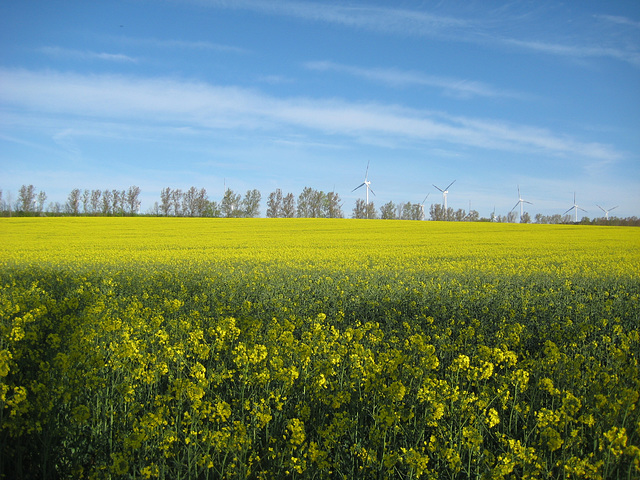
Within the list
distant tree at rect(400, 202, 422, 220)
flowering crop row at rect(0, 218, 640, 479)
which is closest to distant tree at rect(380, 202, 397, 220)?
distant tree at rect(400, 202, 422, 220)

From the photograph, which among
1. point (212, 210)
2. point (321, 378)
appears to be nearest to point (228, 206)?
point (212, 210)

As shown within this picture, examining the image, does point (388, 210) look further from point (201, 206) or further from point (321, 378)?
point (321, 378)

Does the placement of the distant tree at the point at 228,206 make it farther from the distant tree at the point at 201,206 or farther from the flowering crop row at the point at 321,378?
the flowering crop row at the point at 321,378

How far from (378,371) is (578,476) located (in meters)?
1.84

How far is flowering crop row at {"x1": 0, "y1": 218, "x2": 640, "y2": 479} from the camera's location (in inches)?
150

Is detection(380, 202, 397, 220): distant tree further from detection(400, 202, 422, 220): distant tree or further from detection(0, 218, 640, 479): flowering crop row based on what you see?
detection(0, 218, 640, 479): flowering crop row

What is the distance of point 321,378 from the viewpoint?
4.75m

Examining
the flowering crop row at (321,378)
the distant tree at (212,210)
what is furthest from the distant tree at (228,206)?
the flowering crop row at (321,378)

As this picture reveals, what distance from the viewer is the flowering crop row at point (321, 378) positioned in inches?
150

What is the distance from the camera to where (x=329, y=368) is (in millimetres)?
4770

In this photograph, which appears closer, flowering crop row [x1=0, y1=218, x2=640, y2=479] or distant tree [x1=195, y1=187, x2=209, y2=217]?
flowering crop row [x1=0, y1=218, x2=640, y2=479]

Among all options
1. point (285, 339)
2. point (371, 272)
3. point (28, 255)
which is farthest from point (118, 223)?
point (285, 339)

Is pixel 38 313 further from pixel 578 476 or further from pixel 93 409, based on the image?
pixel 578 476

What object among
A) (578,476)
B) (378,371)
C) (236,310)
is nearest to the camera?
(578,476)
